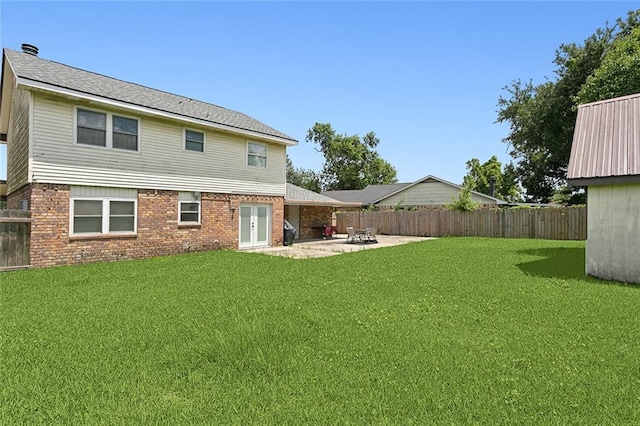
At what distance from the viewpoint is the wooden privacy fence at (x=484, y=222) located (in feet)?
60.6

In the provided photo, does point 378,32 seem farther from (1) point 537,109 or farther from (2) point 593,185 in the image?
(1) point 537,109

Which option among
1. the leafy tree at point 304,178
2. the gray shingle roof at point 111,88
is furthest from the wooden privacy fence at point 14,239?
the leafy tree at point 304,178

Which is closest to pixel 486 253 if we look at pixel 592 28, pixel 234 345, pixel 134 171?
pixel 234 345

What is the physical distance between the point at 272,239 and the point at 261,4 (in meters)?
10.2

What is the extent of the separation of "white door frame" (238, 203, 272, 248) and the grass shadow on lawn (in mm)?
10995

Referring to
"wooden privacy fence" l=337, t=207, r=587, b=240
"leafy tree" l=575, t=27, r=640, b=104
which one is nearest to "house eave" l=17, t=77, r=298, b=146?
"wooden privacy fence" l=337, t=207, r=587, b=240

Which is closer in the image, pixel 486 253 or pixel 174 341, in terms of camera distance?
pixel 174 341

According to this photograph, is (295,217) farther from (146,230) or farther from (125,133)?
(125,133)

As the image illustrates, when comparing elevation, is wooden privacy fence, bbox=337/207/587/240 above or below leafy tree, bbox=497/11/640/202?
below

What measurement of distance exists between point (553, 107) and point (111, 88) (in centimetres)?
2988

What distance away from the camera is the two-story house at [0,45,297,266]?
10.4m

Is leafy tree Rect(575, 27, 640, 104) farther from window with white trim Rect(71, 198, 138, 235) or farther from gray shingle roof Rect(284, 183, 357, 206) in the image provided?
window with white trim Rect(71, 198, 138, 235)

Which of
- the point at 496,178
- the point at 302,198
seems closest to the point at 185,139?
the point at 302,198

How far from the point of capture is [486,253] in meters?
13.0
